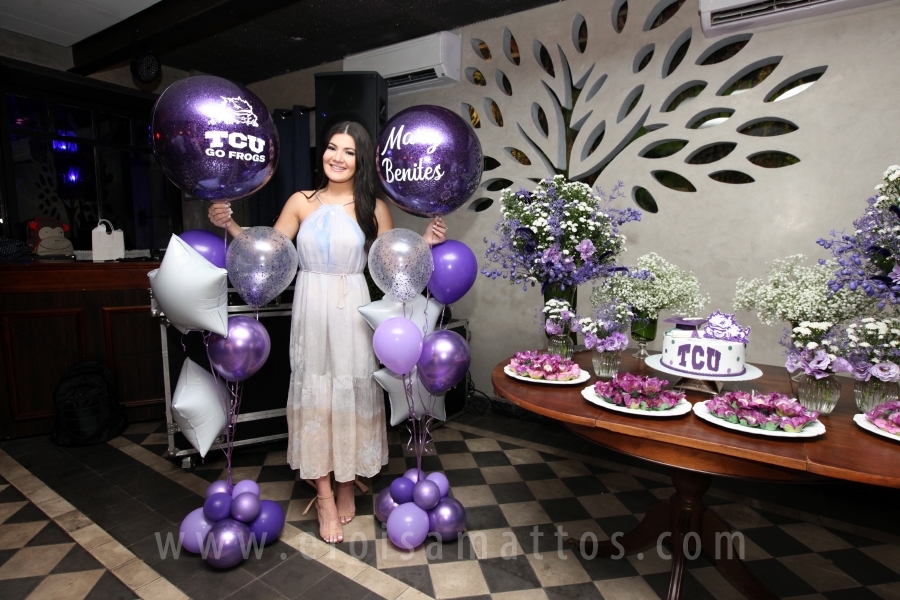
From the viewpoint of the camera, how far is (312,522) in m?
2.30

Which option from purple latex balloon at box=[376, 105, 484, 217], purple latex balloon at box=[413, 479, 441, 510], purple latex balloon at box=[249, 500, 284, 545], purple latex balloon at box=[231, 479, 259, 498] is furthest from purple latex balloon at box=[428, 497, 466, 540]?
purple latex balloon at box=[376, 105, 484, 217]

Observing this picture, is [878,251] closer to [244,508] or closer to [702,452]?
[702,452]

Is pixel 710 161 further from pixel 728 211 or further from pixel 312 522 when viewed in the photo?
pixel 312 522

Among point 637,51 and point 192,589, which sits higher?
A: point 637,51

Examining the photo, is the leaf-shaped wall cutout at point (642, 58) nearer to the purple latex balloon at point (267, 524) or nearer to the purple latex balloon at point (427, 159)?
the purple latex balloon at point (427, 159)

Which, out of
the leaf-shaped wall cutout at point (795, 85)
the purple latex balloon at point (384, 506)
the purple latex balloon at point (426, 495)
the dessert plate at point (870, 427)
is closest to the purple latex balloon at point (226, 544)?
the purple latex balloon at point (384, 506)

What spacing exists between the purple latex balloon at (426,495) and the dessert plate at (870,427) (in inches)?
59.0

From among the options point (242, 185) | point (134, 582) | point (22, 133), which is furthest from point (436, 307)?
point (22, 133)

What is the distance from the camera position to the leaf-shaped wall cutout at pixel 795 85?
252cm

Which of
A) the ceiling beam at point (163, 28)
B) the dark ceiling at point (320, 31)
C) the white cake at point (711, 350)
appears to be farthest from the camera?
the dark ceiling at point (320, 31)

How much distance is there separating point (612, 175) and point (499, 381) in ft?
6.17

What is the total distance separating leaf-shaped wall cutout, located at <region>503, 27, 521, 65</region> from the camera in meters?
3.45

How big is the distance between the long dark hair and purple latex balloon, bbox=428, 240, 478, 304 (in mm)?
312

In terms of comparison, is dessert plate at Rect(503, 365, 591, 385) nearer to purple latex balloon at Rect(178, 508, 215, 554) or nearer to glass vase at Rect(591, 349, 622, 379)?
glass vase at Rect(591, 349, 622, 379)
